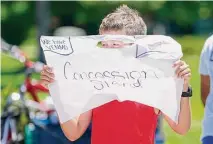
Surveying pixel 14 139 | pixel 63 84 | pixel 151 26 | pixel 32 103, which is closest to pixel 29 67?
pixel 32 103

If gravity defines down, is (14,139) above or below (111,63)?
below

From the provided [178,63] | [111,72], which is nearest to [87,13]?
[111,72]

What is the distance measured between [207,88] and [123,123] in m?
1.24

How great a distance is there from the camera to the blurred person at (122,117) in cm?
352

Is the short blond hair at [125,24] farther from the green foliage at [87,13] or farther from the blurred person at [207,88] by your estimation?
the green foliage at [87,13]

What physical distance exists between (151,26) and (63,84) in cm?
3386

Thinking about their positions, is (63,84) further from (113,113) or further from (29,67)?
(29,67)

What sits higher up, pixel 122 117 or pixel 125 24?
pixel 125 24

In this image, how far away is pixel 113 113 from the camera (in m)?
3.55

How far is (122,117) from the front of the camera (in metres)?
3.53

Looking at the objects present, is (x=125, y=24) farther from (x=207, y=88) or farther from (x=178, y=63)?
(x=207, y=88)

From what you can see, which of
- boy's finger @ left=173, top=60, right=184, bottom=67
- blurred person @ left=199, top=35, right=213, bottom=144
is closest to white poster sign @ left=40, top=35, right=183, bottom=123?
boy's finger @ left=173, top=60, right=184, bottom=67

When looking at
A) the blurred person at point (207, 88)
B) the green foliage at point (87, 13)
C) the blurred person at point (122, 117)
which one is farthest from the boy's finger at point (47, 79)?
the green foliage at point (87, 13)

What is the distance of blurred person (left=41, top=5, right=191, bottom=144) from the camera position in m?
3.52
